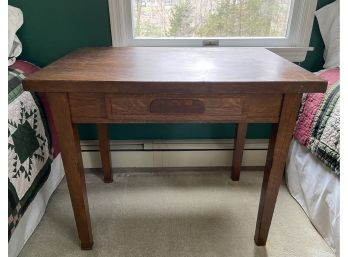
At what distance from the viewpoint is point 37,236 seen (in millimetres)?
1108

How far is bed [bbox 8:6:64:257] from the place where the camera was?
920mm

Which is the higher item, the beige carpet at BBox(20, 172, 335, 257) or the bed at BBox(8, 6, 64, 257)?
the bed at BBox(8, 6, 64, 257)

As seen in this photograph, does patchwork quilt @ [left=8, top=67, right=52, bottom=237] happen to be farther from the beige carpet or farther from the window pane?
the window pane

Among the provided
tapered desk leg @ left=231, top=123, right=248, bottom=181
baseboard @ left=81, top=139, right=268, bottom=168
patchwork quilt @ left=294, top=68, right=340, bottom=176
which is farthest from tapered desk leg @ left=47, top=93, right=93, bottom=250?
patchwork quilt @ left=294, top=68, right=340, bottom=176

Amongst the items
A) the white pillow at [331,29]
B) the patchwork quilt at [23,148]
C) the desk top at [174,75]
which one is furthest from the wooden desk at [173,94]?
the white pillow at [331,29]

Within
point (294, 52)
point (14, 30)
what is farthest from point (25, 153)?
point (294, 52)

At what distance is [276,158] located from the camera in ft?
2.87

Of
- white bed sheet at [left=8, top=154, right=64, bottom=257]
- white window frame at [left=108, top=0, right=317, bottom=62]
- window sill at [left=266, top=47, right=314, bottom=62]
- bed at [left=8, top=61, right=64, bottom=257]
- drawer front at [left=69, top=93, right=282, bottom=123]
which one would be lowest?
white bed sheet at [left=8, top=154, right=64, bottom=257]

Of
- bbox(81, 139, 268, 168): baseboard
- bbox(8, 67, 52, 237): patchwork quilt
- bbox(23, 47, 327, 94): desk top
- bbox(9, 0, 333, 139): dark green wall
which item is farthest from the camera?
bbox(81, 139, 268, 168): baseboard

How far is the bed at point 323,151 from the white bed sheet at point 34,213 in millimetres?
1182

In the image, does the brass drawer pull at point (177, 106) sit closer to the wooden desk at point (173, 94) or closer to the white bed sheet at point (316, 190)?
the wooden desk at point (173, 94)

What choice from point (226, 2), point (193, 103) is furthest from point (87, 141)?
point (226, 2)
